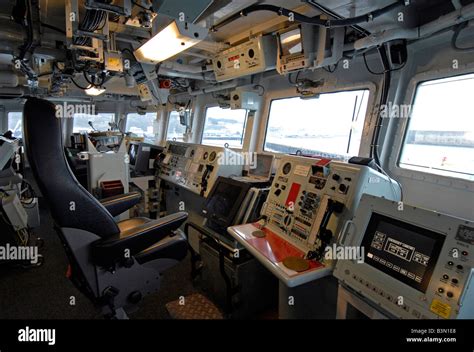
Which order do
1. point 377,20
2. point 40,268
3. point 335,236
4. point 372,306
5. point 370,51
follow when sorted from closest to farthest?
point 372,306, point 335,236, point 377,20, point 370,51, point 40,268

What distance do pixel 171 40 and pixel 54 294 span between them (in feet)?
7.90

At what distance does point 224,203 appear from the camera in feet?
8.18

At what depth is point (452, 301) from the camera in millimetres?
951

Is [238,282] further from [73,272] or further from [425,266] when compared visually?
[425,266]

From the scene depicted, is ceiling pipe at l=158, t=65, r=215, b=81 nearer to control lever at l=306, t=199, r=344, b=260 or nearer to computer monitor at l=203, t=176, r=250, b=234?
computer monitor at l=203, t=176, r=250, b=234

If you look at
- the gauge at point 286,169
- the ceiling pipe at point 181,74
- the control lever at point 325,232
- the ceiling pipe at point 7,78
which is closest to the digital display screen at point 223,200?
the gauge at point 286,169

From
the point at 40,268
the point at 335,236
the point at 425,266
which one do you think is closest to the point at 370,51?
the point at 335,236

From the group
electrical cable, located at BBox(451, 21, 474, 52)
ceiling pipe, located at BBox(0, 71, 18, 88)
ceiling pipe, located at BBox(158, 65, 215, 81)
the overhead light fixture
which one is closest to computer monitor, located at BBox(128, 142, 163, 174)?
ceiling pipe, located at BBox(158, 65, 215, 81)

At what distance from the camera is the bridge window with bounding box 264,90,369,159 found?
2.74m

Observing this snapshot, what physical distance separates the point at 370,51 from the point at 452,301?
220 centimetres

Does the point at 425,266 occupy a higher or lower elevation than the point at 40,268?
higher

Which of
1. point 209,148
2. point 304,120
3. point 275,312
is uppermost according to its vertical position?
point 304,120

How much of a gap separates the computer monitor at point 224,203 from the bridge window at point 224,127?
194cm

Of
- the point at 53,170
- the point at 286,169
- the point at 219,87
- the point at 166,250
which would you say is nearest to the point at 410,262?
the point at 286,169
